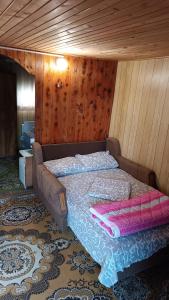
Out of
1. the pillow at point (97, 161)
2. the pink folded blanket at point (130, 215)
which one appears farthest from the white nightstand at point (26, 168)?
the pink folded blanket at point (130, 215)

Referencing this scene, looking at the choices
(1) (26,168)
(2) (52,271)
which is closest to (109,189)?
(2) (52,271)

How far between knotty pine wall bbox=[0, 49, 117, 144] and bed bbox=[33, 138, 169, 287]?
9.3 inches

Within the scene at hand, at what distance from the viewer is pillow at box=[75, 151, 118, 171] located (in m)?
3.45

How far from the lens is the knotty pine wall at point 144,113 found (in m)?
2.99

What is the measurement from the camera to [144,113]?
331 cm

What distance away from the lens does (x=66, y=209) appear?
260cm

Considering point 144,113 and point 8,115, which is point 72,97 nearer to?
point 144,113

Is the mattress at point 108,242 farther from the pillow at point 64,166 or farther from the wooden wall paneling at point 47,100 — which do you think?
the wooden wall paneling at point 47,100

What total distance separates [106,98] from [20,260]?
2750 mm

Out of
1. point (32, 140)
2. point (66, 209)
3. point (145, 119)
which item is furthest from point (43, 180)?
point (145, 119)

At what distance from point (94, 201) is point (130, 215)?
1.72 feet

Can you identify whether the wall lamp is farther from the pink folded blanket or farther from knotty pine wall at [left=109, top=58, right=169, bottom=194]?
the pink folded blanket

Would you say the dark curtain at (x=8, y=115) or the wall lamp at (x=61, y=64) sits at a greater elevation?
the wall lamp at (x=61, y=64)

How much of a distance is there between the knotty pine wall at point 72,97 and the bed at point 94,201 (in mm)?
236
